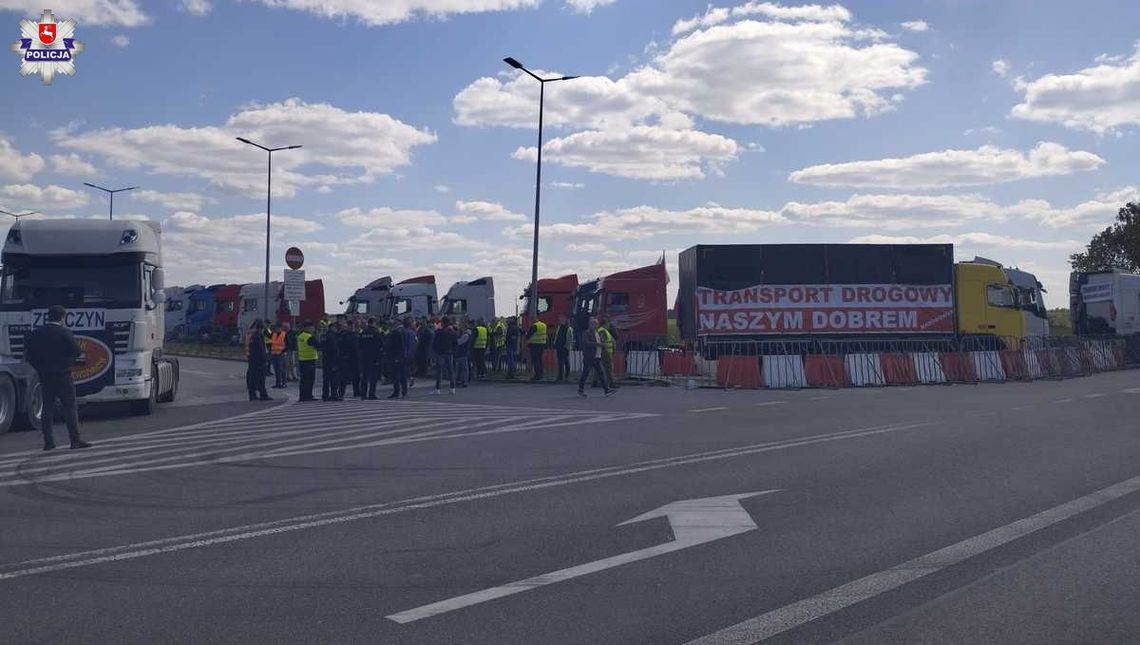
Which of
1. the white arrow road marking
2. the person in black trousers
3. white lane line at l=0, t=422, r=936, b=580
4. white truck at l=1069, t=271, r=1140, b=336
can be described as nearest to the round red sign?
the person in black trousers

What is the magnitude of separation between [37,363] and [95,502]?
468cm

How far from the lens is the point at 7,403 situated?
51.4ft

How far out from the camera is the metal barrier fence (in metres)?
25.4

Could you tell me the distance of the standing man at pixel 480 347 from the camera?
28.8 meters

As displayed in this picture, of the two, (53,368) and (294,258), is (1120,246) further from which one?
(53,368)

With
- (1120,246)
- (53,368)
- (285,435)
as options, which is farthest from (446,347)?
(1120,246)

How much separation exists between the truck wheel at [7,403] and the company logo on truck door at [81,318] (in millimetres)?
1920

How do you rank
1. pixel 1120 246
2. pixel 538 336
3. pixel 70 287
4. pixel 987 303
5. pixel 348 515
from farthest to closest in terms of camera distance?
pixel 1120 246, pixel 987 303, pixel 538 336, pixel 70 287, pixel 348 515

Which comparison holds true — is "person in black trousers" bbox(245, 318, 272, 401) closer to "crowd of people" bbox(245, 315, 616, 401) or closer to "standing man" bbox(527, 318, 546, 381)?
"crowd of people" bbox(245, 315, 616, 401)

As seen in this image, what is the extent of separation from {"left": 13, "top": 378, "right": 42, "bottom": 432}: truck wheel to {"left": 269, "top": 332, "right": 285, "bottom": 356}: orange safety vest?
1072 centimetres

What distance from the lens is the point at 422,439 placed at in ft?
45.2

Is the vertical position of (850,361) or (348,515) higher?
(850,361)

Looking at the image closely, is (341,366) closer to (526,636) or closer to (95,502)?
(95,502)

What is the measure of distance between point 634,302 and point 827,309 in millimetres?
6227
